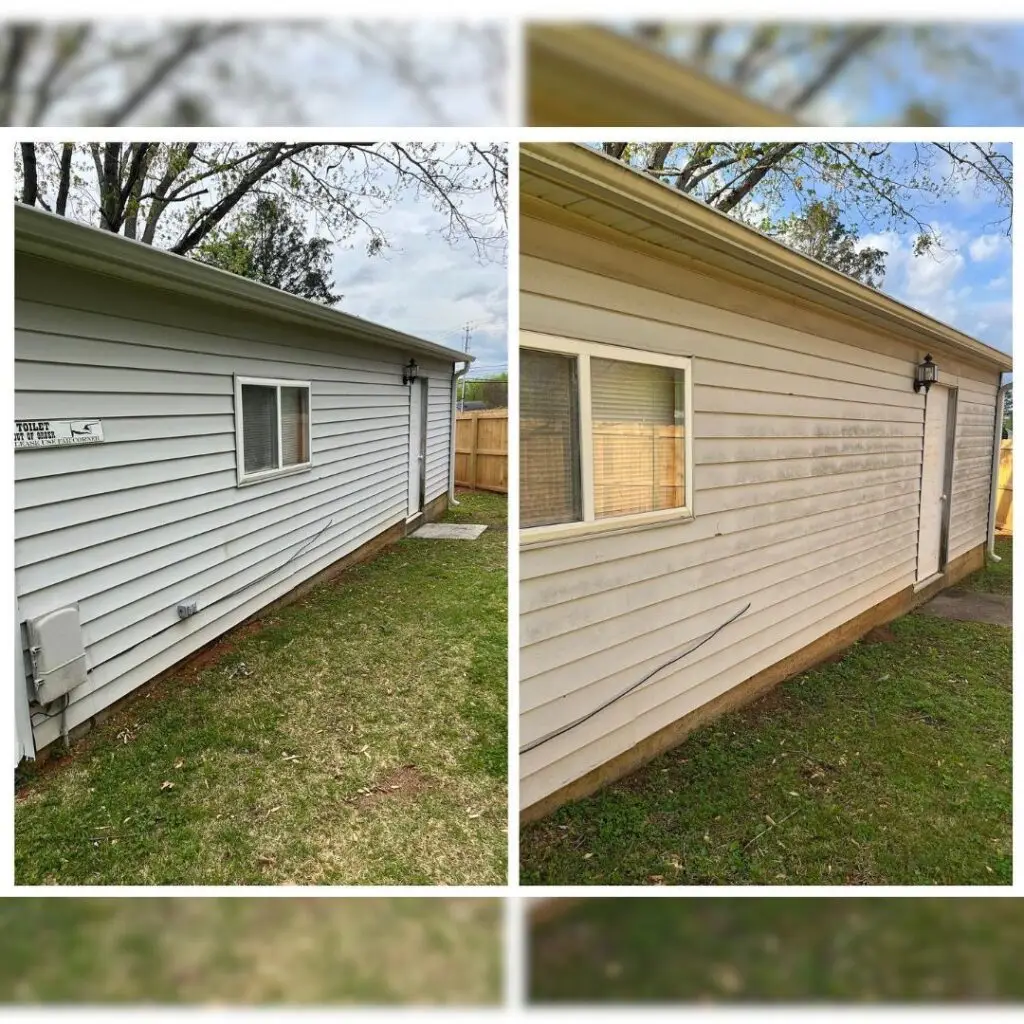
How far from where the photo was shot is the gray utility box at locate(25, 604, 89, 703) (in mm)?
2094

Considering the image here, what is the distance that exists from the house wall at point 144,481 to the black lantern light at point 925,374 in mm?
4239

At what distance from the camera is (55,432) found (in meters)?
2.16

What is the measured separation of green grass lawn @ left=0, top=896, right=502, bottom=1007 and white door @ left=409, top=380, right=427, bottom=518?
536 centimetres

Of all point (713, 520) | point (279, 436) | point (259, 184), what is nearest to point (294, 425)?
point (279, 436)

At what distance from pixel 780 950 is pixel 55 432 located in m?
2.80

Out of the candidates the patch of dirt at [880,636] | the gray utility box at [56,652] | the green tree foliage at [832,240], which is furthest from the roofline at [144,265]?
the patch of dirt at [880,636]

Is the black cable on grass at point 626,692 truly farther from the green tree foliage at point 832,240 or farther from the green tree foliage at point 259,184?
the green tree foliage at point 832,240

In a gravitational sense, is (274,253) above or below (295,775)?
above

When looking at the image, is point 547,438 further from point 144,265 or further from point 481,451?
point 481,451

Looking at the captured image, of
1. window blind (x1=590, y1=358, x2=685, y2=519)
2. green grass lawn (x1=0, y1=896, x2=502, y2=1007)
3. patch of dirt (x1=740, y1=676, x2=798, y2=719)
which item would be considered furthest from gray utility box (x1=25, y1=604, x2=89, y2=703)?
patch of dirt (x1=740, y1=676, x2=798, y2=719)

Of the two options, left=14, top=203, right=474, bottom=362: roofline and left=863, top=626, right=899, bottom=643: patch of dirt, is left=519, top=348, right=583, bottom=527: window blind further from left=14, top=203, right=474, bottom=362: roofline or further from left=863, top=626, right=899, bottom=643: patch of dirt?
left=863, top=626, right=899, bottom=643: patch of dirt

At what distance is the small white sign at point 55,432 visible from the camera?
2031 mm

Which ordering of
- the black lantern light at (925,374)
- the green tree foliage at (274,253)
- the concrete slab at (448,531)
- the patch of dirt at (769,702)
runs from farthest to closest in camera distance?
1. the concrete slab at (448,531)
2. the green tree foliage at (274,253)
3. the black lantern light at (925,374)
4. the patch of dirt at (769,702)

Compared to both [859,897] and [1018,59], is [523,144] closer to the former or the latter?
[1018,59]
